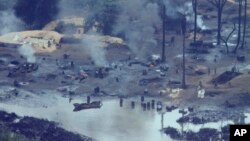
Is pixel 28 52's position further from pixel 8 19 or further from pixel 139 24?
pixel 139 24

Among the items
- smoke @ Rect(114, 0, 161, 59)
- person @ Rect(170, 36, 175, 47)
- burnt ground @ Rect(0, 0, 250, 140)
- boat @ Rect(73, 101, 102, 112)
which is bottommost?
boat @ Rect(73, 101, 102, 112)

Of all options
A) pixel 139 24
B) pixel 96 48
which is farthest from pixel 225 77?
pixel 139 24

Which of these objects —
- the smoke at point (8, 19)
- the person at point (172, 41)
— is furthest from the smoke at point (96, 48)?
the smoke at point (8, 19)

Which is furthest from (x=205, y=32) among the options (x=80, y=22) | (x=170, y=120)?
(x=170, y=120)

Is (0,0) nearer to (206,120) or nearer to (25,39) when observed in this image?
(25,39)

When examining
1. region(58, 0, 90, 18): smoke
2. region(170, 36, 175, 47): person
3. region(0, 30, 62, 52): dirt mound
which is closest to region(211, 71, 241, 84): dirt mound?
region(170, 36, 175, 47): person

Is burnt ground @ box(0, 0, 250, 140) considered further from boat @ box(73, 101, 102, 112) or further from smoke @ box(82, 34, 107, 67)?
boat @ box(73, 101, 102, 112)
